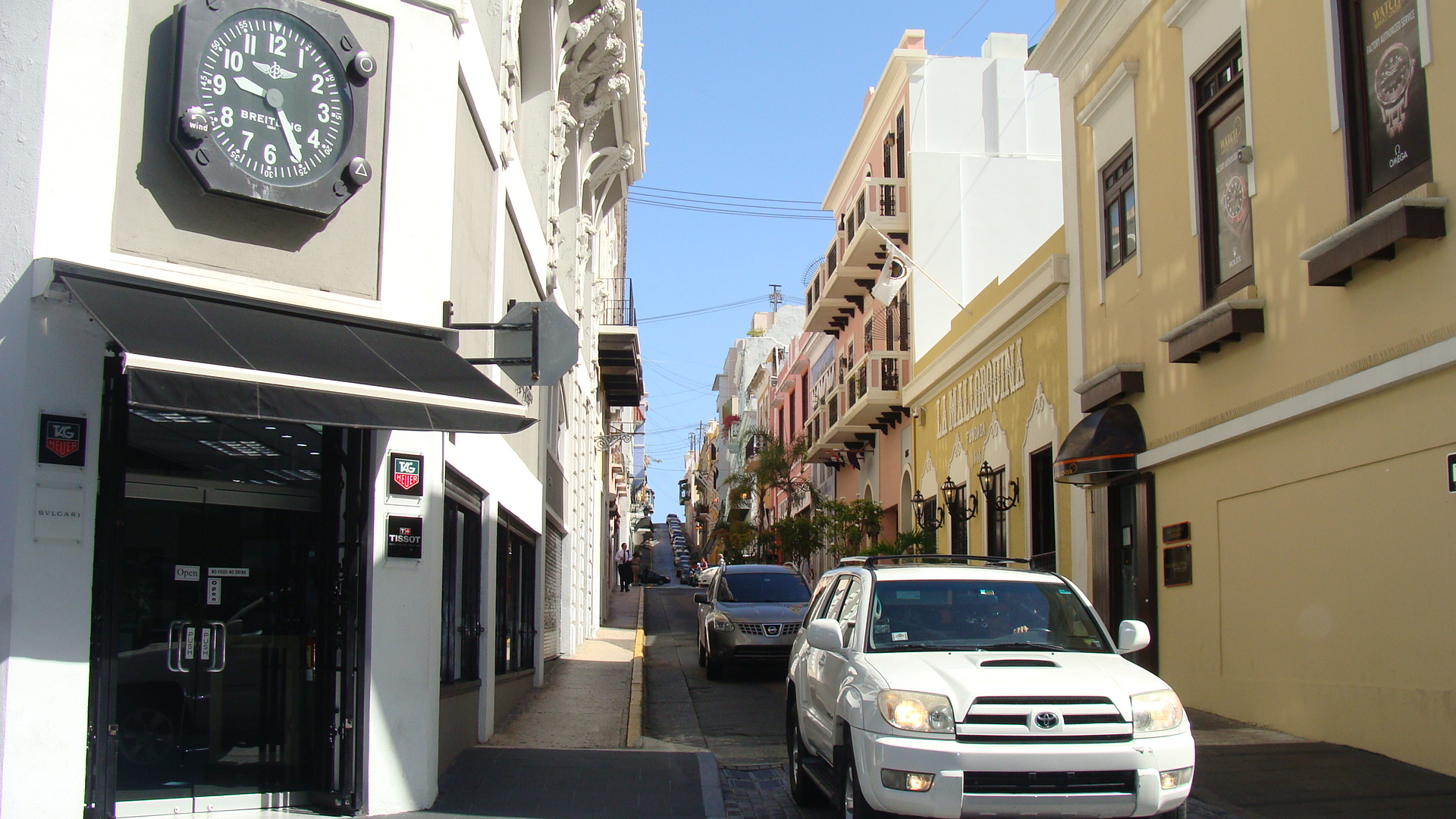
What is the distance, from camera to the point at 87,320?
7.20 metres

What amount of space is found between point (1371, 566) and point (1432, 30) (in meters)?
4.20

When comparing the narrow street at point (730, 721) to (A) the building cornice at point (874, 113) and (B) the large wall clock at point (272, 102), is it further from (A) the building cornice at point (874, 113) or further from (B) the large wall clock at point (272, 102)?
(A) the building cornice at point (874, 113)

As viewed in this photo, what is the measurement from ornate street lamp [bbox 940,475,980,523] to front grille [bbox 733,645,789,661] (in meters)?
6.16

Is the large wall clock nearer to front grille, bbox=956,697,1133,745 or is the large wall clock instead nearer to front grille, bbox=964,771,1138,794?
front grille, bbox=956,697,1133,745

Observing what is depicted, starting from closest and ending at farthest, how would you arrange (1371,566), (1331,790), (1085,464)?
(1331,790) → (1371,566) → (1085,464)

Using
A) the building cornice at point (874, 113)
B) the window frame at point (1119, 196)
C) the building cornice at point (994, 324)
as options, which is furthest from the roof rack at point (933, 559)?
the building cornice at point (874, 113)

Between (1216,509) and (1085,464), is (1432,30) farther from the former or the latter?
(1085,464)

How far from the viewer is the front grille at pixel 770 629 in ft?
58.2

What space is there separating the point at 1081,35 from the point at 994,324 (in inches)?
214

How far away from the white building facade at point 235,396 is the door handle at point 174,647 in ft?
0.10

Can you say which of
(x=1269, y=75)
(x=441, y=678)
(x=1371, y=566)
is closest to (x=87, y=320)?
(x=441, y=678)

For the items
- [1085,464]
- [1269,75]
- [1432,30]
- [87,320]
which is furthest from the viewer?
[1085,464]

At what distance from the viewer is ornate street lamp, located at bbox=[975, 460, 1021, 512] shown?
796 inches

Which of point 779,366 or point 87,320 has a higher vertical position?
point 779,366
